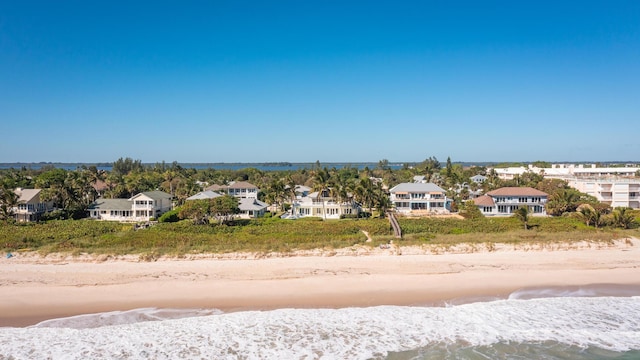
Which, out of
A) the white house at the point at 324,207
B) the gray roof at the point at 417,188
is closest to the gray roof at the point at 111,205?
the white house at the point at 324,207

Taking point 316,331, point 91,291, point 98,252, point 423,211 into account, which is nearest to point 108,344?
point 91,291

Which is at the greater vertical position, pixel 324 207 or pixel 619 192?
pixel 619 192

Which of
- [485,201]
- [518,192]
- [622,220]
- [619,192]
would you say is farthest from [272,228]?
[619,192]

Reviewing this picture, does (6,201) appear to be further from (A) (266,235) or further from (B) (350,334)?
(B) (350,334)

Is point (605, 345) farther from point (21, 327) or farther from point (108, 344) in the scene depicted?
point (21, 327)

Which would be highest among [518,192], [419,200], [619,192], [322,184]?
[322,184]

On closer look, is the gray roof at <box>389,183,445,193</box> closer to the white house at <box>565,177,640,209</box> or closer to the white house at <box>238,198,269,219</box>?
the white house at <box>238,198,269,219</box>
